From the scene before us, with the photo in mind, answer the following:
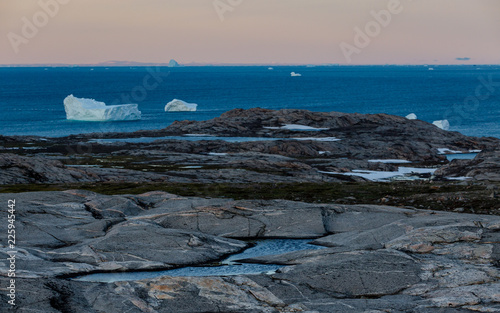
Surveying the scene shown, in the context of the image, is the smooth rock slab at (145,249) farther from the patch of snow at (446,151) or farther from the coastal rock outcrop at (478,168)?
the patch of snow at (446,151)

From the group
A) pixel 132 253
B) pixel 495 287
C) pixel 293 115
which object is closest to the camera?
pixel 495 287

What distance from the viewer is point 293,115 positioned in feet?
483

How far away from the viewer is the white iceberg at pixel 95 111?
165m

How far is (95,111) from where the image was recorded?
165 m

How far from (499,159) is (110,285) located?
69.2 metres

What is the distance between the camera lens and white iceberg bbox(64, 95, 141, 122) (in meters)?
165

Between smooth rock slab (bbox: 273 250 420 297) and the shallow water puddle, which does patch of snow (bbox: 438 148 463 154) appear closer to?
the shallow water puddle

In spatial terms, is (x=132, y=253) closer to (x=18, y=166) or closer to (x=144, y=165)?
(x=18, y=166)

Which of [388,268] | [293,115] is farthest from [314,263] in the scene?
[293,115]
